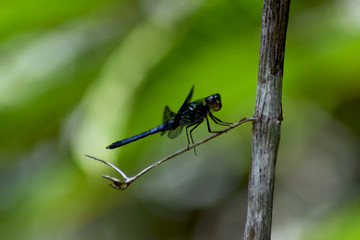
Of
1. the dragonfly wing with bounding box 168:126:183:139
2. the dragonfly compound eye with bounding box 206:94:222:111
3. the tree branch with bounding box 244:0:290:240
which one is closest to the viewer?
the tree branch with bounding box 244:0:290:240

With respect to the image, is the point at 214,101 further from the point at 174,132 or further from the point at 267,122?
the point at 267,122

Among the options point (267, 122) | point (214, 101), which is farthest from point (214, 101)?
point (267, 122)

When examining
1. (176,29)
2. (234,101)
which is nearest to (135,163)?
(234,101)

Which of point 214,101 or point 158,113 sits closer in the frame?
point 214,101

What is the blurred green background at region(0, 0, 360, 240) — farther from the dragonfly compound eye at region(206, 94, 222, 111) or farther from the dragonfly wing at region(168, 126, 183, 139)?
the dragonfly compound eye at region(206, 94, 222, 111)

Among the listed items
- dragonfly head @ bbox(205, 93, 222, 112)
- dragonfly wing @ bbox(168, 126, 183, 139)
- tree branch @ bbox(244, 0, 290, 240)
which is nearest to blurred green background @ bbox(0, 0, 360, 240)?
dragonfly wing @ bbox(168, 126, 183, 139)

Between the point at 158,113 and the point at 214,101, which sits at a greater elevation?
the point at 158,113

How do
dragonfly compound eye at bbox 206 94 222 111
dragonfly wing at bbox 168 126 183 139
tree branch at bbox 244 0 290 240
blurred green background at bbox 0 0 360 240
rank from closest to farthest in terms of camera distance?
tree branch at bbox 244 0 290 240, dragonfly compound eye at bbox 206 94 222 111, dragonfly wing at bbox 168 126 183 139, blurred green background at bbox 0 0 360 240
